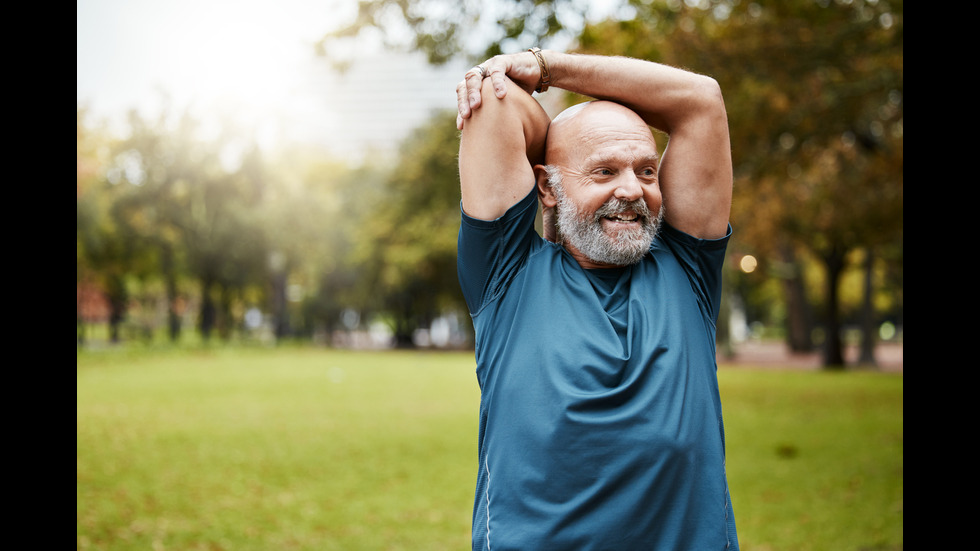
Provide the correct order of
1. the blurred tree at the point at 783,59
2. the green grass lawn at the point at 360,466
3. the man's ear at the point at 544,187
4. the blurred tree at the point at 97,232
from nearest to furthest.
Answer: the man's ear at the point at 544,187
the green grass lawn at the point at 360,466
the blurred tree at the point at 783,59
the blurred tree at the point at 97,232

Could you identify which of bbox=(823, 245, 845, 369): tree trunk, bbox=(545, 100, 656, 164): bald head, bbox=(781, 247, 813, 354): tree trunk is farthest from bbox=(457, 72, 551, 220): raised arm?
bbox=(781, 247, 813, 354): tree trunk

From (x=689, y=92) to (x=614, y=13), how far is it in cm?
523

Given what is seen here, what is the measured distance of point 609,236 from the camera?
6.47ft

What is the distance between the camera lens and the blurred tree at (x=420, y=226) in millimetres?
36344

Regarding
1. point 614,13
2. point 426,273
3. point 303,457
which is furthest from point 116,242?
point 614,13

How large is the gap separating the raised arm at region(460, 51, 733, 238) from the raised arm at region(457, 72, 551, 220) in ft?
0.21

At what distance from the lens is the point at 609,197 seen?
1.97 metres

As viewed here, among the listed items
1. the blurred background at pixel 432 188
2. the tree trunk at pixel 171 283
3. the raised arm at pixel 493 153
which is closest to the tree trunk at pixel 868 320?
the blurred background at pixel 432 188

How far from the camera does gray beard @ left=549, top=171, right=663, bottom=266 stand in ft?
6.43

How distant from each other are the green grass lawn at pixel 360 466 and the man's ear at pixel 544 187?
4807mm

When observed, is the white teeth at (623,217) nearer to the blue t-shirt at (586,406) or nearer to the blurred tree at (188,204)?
the blue t-shirt at (586,406)

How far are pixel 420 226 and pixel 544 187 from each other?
115 ft

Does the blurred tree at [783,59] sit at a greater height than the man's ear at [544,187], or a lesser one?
greater
